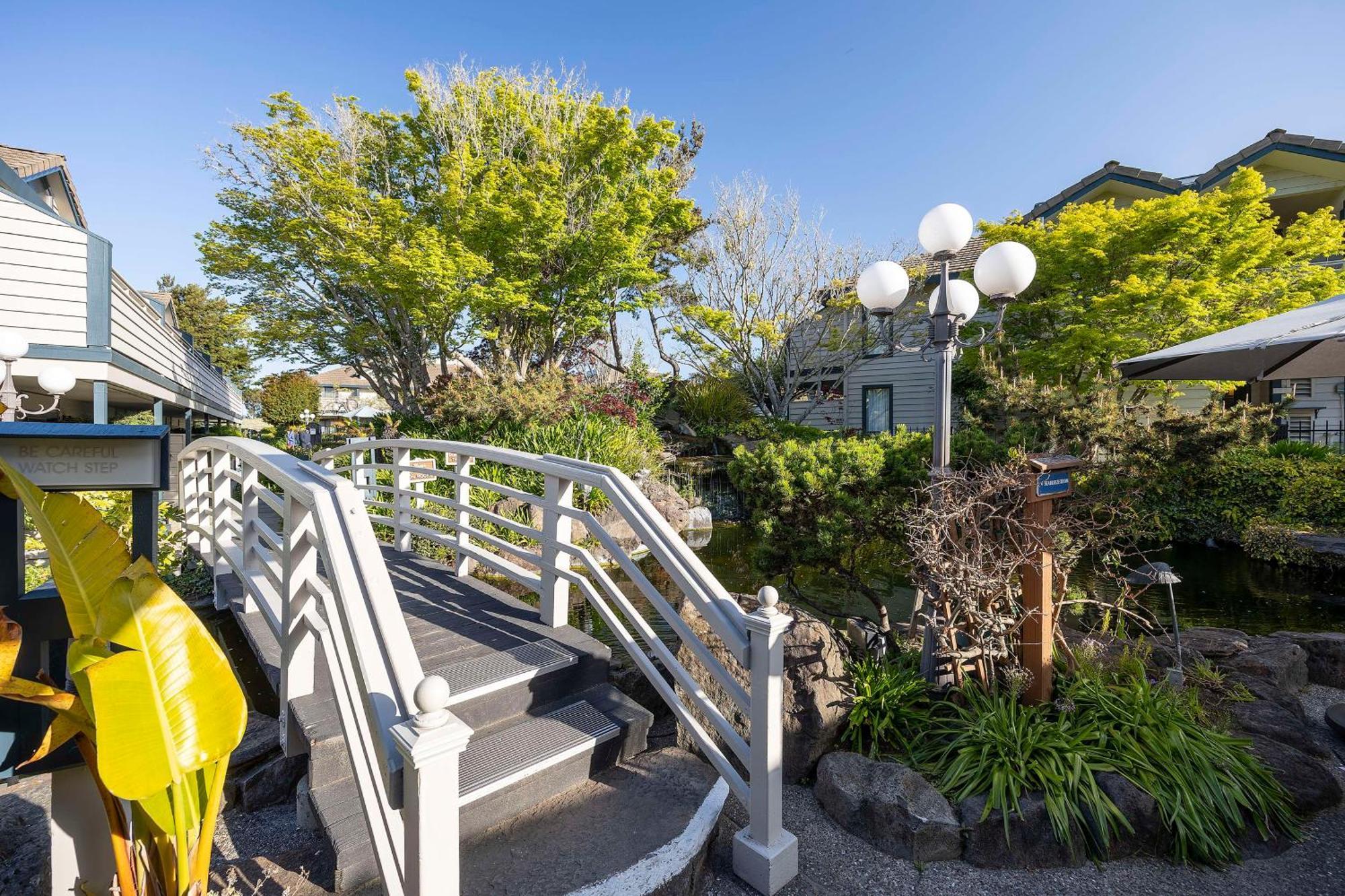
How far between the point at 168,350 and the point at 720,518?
38.5 ft

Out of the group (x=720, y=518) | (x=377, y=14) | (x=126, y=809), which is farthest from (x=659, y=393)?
(x=126, y=809)

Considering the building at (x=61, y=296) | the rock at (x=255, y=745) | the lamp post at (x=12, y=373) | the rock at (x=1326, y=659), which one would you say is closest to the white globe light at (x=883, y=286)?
the rock at (x=1326, y=659)

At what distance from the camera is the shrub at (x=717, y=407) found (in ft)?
57.2

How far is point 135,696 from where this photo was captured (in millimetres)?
→ 1612

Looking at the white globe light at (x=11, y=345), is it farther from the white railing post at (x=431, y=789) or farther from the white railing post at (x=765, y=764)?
the white railing post at (x=765, y=764)

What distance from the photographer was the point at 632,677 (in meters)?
3.87

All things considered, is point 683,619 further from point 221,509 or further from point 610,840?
point 221,509

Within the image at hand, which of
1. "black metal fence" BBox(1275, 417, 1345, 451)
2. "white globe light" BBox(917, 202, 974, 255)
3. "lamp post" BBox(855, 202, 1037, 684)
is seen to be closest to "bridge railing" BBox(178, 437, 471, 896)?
"lamp post" BBox(855, 202, 1037, 684)

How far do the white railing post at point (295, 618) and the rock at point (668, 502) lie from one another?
761 cm

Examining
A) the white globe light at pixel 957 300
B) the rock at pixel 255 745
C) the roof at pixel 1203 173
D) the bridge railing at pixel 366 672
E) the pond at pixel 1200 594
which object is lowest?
the pond at pixel 1200 594

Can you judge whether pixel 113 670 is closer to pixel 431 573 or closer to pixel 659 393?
pixel 431 573

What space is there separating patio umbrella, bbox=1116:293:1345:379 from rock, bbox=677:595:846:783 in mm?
3421

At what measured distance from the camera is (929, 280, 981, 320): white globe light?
13.7 ft

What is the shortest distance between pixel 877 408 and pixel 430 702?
1914 cm
